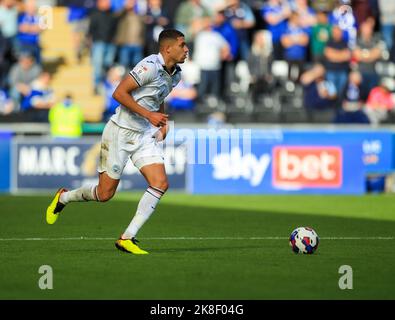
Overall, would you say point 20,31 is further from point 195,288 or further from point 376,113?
point 195,288

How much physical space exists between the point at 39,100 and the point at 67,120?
183cm

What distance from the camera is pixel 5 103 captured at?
25922mm

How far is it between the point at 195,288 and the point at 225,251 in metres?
2.99

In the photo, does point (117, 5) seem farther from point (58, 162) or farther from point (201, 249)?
point (201, 249)

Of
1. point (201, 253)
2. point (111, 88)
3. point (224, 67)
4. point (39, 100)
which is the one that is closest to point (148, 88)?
point (201, 253)

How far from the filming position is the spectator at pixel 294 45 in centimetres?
2703

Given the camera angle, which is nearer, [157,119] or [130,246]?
[157,119]

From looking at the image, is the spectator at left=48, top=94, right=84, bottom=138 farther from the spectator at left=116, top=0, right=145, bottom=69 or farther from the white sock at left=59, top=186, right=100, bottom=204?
the white sock at left=59, top=186, right=100, bottom=204

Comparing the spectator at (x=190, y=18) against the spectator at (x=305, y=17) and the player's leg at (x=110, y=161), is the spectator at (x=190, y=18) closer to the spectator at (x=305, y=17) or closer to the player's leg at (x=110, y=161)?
the spectator at (x=305, y=17)

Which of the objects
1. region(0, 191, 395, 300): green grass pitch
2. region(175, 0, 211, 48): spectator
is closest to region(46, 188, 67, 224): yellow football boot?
region(0, 191, 395, 300): green grass pitch

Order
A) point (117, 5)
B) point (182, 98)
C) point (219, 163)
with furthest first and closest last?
point (117, 5) < point (182, 98) < point (219, 163)

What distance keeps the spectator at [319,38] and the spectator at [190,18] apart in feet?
8.25
